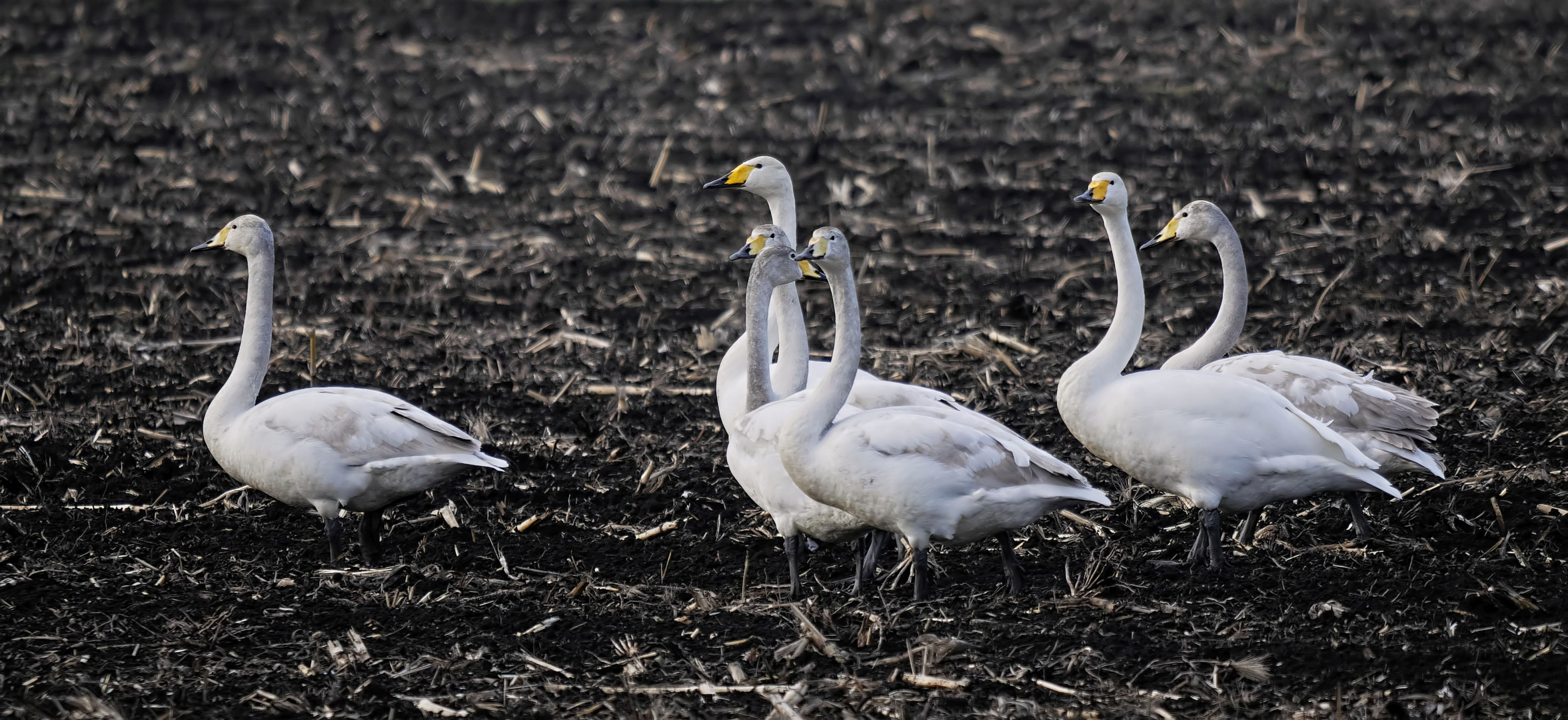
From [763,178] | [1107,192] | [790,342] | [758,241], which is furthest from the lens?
[763,178]

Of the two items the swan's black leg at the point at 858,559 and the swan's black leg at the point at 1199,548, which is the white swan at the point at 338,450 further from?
the swan's black leg at the point at 1199,548

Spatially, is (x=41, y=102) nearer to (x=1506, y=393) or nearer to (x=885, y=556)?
(x=885, y=556)

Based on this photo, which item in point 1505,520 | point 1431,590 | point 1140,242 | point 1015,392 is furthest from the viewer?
point 1140,242

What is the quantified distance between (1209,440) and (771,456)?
1805mm

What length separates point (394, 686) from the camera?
563 centimetres

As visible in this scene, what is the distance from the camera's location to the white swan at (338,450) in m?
6.90

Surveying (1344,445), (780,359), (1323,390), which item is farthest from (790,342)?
(1344,445)

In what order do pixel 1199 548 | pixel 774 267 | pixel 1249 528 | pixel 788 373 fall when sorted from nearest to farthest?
pixel 1199 548 < pixel 774 267 < pixel 1249 528 < pixel 788 373

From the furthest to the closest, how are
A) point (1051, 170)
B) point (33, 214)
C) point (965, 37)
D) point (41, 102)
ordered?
1. point (965, 37)
2. point (41, 102)
3. point (1051, 170)
4. point (33, 214)

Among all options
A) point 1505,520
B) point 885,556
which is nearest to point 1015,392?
point 885,556

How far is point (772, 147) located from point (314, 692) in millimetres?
10376

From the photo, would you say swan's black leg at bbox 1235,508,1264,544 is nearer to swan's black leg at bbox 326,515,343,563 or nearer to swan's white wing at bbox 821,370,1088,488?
swan's white wing at bbox 821,370,1088,488

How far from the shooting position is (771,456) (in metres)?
6.64

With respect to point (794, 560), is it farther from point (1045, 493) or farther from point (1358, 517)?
point (1358, 517)
